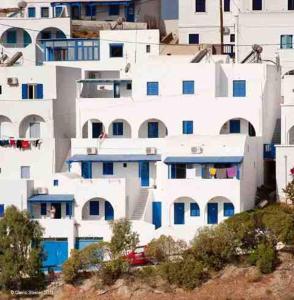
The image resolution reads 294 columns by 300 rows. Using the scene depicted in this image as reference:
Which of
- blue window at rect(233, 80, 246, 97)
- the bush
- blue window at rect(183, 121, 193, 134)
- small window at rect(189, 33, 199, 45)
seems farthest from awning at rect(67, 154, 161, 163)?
small window at rect(189, 33, 199, 45)

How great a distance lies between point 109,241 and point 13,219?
13.4ft

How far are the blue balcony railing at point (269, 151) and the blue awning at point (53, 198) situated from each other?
28.8ft

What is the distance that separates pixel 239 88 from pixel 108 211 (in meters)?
8.58

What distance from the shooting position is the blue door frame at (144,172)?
76125 mm

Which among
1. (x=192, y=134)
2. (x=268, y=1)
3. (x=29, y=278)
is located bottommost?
(x=29, y=278)

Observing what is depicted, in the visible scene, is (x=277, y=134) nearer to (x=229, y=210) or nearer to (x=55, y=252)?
(x=229, y=210)

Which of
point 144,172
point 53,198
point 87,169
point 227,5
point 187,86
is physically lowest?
point 53,198

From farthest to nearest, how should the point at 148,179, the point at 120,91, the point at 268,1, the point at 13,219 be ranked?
the point at 268,1 < the point at 120,91 < the point at 148,179 < the point at 13,219

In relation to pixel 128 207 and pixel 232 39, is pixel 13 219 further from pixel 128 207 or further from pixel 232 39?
pixel 232 39

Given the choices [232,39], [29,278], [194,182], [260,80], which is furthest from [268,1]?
[29,278]

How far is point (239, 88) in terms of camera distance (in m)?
78.5

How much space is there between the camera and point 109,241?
238 ft

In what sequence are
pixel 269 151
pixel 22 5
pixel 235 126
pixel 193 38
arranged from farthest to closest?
pixel 22 5
pixel 193 38
pixel 235 126
pixel 269 151

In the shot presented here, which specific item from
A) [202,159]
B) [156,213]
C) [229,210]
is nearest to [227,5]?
[202,159]
